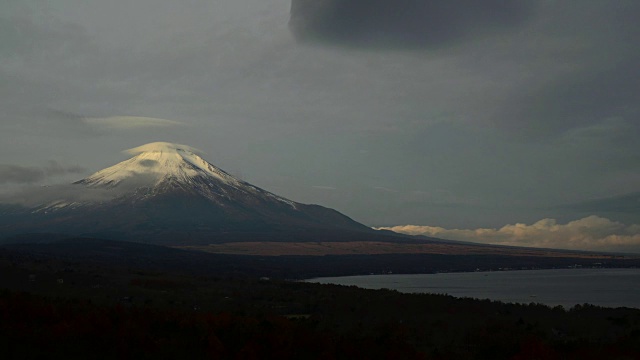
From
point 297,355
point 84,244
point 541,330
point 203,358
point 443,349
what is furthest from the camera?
point 84,244

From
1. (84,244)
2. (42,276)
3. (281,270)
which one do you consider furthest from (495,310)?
(84,244)

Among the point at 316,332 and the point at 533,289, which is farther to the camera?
the point at 533,289

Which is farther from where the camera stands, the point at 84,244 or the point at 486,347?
the point at 84,244

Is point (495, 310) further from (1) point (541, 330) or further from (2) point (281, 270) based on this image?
(2) point (281, 270)

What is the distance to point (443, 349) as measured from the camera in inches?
928

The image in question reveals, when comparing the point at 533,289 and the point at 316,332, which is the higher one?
the point at 316,332

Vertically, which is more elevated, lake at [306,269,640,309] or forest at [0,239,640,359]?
forest at [0,239,640,359]

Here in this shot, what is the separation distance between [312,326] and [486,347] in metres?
7.66

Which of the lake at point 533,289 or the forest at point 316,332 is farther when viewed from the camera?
the lake at point 533,289

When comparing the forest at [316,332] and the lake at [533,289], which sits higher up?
the forest at [316,332]

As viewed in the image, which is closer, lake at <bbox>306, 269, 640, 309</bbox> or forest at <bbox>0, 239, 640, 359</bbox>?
forest at <bbox>0, 239, 640, 359</bbox>

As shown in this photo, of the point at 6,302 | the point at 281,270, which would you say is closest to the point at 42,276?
the point at 6,302

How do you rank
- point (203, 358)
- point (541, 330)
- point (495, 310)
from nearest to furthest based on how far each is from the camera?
point (203, 358) → point (541, 330) → point (495, 310)

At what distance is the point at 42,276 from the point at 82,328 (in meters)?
39.5
